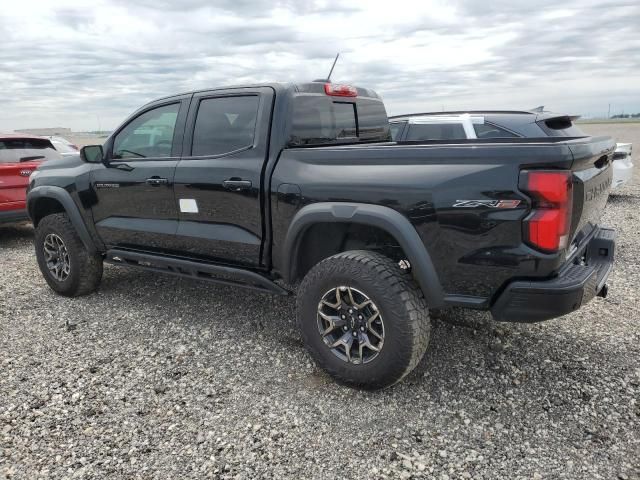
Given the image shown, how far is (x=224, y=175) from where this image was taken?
364cm

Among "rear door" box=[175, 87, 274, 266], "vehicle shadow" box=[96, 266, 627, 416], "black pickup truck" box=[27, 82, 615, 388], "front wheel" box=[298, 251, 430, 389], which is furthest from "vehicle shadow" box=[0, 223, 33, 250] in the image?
"front wheel" box=[298, 251, 430, 389]

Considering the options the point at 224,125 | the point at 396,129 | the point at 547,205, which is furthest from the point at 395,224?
the point at 396,129

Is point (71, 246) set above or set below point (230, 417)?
above

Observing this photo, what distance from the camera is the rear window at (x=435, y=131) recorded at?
21.8ft

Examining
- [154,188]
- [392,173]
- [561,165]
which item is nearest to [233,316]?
[154,188]

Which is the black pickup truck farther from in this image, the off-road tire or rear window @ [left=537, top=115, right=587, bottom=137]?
rear window @ [left=537, top=115, right=587, bottom=137]

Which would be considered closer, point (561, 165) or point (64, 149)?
point (561, 165)

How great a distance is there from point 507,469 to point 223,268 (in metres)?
2.21

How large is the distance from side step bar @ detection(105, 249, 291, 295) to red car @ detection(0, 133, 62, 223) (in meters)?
3.15

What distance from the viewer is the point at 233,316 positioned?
4410 millimetres

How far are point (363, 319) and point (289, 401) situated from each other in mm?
647

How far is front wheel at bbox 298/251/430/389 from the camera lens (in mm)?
2875

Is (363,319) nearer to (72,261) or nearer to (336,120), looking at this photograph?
(336,120)

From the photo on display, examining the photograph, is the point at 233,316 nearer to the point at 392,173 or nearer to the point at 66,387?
the point at 66,387
